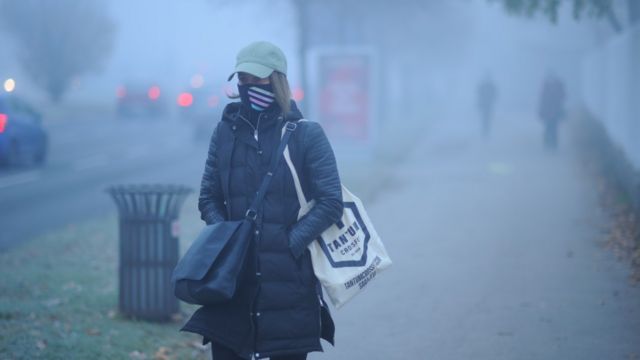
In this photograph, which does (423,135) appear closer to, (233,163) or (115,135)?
(115,135)

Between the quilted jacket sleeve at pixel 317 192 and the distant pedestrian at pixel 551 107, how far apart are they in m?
17.8

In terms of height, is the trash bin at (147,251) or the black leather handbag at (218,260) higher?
the black leather handbag at (218,260)

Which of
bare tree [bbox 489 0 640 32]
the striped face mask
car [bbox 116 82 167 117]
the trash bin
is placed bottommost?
car [bbox 116 82 167 117]

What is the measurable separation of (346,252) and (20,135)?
1644 centimetres

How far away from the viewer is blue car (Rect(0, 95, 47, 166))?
1853 centimetres

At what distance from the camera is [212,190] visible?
4055 millimetres

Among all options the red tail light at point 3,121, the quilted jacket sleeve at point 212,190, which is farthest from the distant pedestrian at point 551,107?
the quilted jacket sleeve at point 212,190

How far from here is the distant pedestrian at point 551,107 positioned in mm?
20750

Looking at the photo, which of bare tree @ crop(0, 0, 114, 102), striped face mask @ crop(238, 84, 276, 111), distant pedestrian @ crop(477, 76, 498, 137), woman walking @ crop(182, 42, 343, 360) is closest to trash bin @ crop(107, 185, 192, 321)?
woman walking @ crop(182, 42, 343, 360)

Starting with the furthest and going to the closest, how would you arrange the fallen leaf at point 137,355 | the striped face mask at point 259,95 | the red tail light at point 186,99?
1. the red tail light at point 186,99
2. the fallen leaf at point 137,355
3. the striped face mask at point 259,95

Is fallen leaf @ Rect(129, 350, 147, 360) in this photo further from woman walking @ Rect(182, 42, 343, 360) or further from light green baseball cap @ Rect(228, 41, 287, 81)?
light green baseball cap @ Rect(228, 41, 287, 81)

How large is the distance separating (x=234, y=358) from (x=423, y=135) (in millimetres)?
26112

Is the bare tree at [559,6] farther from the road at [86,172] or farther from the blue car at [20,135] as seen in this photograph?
the blue car at [20,135]

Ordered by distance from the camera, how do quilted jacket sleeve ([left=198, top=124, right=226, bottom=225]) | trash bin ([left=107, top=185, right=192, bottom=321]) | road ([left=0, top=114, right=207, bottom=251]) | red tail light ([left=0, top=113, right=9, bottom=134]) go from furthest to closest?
1. red tail light ([left=0, top=113, right=9, bottom=134])
2. road ([left=0, top=114, right=207, bottom=251])
3. trash bin ([left=107, top=185, right=192, bottom=321])
4. quilted jacket sleeve ([left=198, top=124, right=226, bottom=225])
